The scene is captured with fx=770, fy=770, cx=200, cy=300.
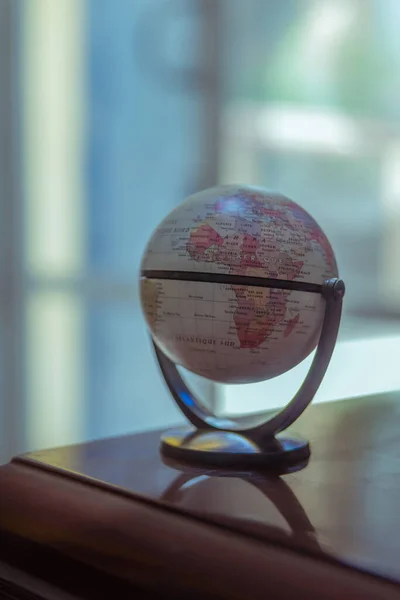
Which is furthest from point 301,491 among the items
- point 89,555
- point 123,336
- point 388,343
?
point 123,336

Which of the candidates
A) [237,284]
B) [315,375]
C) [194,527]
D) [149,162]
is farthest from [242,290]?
[149,162]

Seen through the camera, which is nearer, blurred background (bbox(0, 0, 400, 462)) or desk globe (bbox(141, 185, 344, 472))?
desk globe (bbox(141, 185, 344, 472))

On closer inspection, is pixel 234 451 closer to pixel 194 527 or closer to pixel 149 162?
pixel 194 527

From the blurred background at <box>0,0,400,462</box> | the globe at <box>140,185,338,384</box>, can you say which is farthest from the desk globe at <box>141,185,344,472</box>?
the blurred background at <box>0,0,400,462</box>

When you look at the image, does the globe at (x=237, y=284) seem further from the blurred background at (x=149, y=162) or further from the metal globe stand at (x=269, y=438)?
the blurred background at (x=149, y=162)

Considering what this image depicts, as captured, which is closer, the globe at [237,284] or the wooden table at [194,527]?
A: the wooden table at [194,527]

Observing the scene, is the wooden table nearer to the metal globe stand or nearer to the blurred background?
the metal globe stand

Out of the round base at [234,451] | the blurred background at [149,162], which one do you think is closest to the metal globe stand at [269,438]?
the round base at [234,451]
